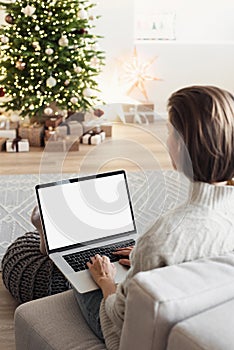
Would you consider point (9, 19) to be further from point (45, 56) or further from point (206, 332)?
point (206, 332)

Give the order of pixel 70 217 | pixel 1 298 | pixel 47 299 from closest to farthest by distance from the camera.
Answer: pixel 47 299 → pixel 70 217 → pixel 1 298

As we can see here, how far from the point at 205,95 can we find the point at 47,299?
806 millimetres

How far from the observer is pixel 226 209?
1.40m

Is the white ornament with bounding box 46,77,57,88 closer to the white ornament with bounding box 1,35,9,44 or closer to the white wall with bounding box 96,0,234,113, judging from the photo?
the white ornament with bounding box 1,35,9,44

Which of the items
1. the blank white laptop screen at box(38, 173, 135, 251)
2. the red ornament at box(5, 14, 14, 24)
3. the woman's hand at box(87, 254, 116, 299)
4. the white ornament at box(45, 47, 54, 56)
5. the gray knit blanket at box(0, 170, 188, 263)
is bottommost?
the gray knit blanket at box(0, 170, 188, 263)

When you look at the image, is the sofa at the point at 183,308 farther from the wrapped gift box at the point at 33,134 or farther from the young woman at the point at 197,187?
the wrapped gift box at the point at 33,134

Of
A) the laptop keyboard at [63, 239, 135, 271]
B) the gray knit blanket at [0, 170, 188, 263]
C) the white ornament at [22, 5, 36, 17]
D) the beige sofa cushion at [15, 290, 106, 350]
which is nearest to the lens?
the beige sofa cushion at [15, 290, 106, 350]

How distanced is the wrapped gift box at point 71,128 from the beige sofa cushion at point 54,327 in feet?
9.50

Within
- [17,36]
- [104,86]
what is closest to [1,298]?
[17,36]

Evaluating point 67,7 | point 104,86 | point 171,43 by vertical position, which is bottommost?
point 104,86

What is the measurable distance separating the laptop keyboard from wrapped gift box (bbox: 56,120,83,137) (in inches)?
103

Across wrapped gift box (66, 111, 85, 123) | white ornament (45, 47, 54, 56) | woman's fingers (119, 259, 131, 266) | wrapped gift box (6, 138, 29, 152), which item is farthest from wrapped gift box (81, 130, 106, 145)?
woman's fingers (119, 259, 131, 266)

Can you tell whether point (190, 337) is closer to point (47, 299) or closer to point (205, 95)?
point (205, 95)

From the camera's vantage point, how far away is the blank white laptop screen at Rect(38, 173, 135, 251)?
1.94m
